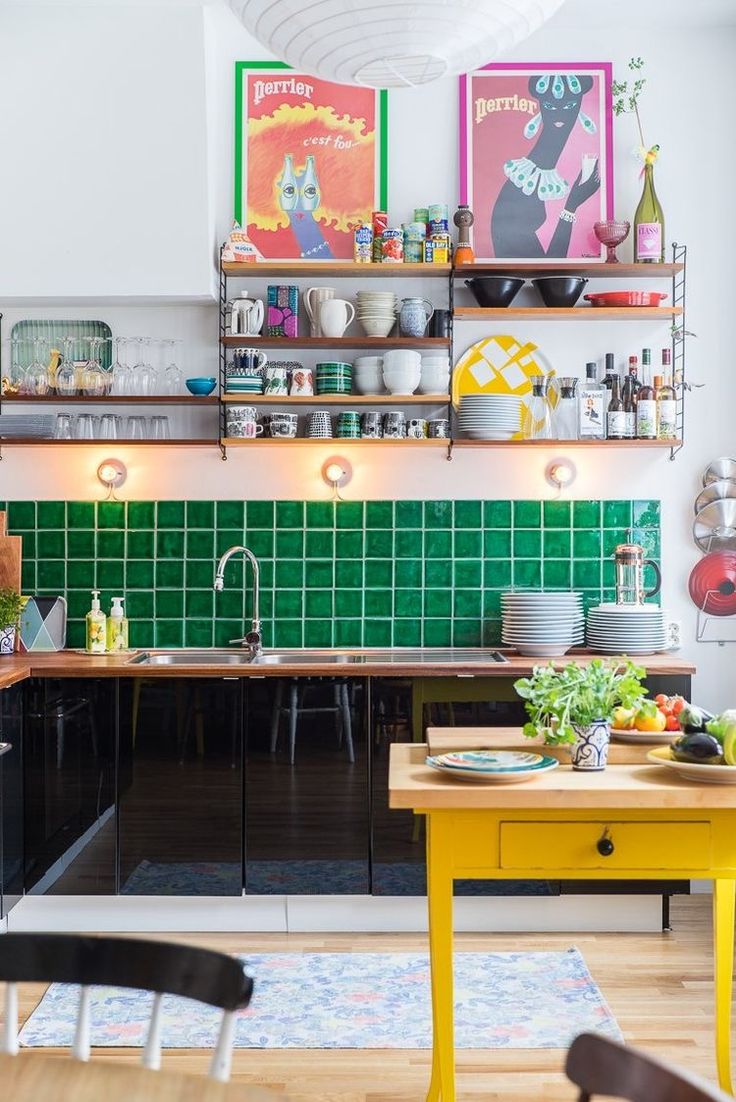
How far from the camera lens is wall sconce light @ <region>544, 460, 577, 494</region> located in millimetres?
4539

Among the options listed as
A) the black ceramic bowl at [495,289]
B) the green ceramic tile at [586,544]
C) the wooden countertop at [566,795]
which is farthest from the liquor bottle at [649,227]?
the wooden countertop at [566,795]

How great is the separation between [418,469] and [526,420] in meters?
0.46

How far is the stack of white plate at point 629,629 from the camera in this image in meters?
4.25

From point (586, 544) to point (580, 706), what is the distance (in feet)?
6.98

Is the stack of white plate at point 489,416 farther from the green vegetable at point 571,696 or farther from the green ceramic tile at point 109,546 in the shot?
the green vegetable at point 571,696

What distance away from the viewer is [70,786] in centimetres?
391

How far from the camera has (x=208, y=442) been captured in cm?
436

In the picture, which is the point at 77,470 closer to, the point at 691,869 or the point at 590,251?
the point at 590,251

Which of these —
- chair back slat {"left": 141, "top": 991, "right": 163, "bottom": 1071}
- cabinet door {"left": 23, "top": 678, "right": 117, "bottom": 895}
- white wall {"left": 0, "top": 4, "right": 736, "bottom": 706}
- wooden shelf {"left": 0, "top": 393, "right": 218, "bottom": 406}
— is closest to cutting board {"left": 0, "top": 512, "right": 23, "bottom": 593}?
white wall {"left": 0, "top": 4, "right": 736, "bottom": 706}

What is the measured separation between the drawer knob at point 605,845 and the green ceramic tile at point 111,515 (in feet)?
→ 8.62

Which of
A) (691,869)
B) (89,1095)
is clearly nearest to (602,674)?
(691,869)

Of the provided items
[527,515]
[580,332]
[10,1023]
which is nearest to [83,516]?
[527,515]

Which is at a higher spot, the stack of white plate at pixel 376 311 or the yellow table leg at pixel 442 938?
the stack of white plate at pixel 376 311

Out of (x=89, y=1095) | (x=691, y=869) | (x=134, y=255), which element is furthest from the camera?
(x=134, y=255)
